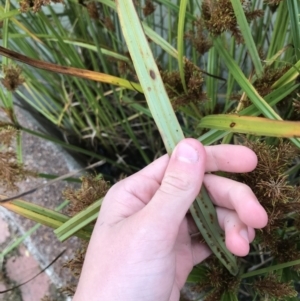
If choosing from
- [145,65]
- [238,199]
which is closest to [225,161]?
[238,199]

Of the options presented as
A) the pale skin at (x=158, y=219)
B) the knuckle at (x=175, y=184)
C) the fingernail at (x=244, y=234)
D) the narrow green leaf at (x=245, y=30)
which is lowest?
the fingernail at (x=244, y=234)

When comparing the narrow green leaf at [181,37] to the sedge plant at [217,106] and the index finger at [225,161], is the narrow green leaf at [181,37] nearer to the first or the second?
the sedge plant at [217,106]

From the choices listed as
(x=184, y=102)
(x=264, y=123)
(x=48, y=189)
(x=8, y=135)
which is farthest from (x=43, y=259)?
(x=264, y=123)

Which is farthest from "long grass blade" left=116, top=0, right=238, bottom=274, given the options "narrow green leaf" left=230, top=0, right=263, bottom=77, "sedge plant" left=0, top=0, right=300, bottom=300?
"narrow green leaf" left=230, top=0, right=263, bottom=77

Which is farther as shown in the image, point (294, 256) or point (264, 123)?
point (294, 256)

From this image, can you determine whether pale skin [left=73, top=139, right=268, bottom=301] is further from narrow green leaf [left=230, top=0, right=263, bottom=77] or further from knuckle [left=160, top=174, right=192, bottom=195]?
narrow green leaf [left=230, top=0, right=263, bottom=77]

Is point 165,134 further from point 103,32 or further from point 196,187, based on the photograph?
point 103,32

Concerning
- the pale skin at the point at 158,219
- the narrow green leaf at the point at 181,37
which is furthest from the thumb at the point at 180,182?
the narrow green leaf at the point at 181,37

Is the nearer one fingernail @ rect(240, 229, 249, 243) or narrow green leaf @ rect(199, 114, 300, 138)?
narrow green leaf @ rect(199, 114, 300, 138)
